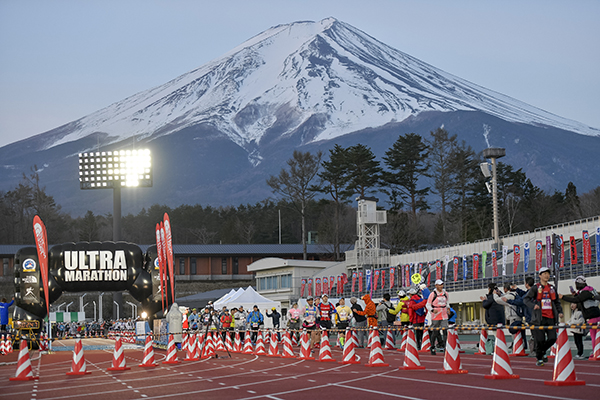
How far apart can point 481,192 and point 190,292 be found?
3047 centimetres

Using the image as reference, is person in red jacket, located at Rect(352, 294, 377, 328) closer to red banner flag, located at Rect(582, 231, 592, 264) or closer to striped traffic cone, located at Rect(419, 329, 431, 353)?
striped traffic cone, located at Rect(419, 329, 431, 353)

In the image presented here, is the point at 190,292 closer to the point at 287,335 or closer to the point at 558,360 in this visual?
the point at 287,335

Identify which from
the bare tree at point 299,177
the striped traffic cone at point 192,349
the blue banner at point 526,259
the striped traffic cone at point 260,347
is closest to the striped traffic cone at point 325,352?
the striped traffic cone at point 192,349

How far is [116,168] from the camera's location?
53.6 m

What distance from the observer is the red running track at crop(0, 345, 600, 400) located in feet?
34.3

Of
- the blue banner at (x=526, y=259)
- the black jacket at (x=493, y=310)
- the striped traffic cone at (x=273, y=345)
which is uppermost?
the blue banner at (x=526, y=259)

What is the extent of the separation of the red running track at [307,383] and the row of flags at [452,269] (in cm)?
1898

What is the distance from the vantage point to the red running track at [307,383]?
10461 mm

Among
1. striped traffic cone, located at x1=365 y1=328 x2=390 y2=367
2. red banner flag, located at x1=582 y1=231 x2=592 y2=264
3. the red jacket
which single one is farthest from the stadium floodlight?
striped traffic cone, located at x1=365 y1=328 x2=390 y2=367

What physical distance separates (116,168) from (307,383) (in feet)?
141

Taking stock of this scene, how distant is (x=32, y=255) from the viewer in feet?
104

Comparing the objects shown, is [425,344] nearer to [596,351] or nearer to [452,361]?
[596,351]

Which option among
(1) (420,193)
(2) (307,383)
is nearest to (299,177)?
(1) (420,193)

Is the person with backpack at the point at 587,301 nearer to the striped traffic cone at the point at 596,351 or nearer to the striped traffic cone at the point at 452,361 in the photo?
the striped traffic cone at the point at 596,351
